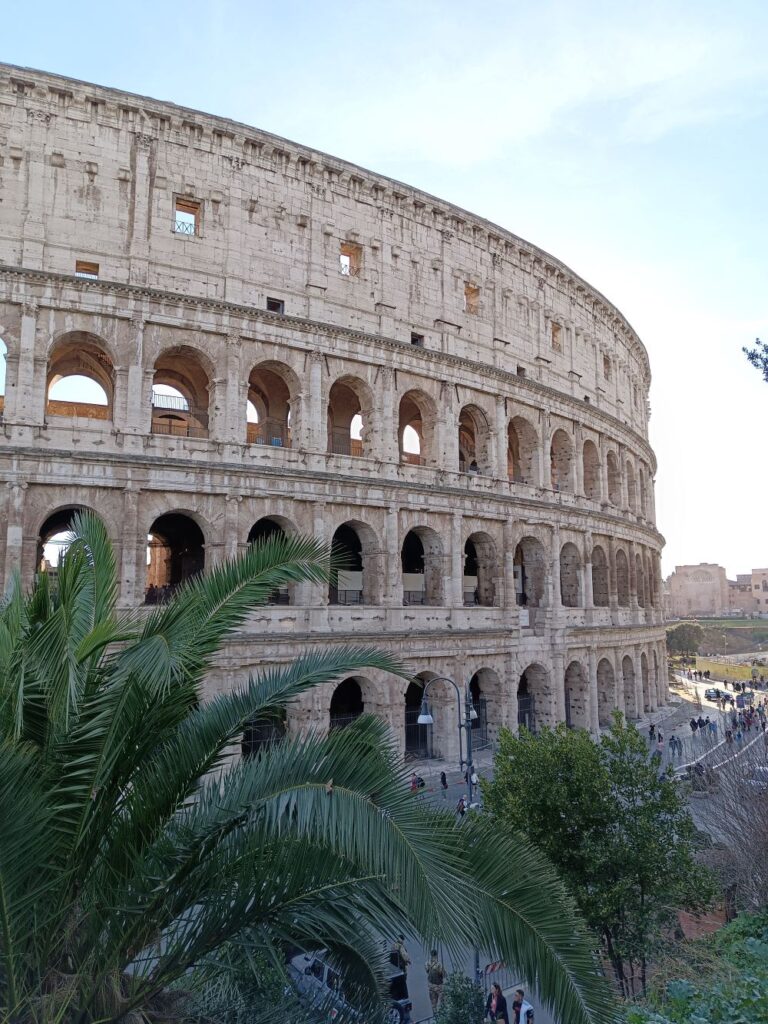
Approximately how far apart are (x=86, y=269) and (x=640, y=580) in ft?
90.6

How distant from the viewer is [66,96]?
19984 mm

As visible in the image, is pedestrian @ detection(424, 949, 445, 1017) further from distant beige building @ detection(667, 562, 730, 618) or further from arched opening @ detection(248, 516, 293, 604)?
distant beige building @ detection(667, 562, 730, 618)

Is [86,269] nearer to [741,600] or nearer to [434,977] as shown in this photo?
[434,977]

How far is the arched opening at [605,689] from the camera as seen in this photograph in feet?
100

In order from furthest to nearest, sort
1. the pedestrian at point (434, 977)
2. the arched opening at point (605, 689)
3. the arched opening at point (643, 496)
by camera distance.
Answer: the arched opening at point (643, 496)
the arched opening at point (605, 689)
the pedestrian at point (434, 977)

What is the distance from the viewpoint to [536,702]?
27047 millimetres

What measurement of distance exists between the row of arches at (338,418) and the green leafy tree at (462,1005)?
50.8 feet

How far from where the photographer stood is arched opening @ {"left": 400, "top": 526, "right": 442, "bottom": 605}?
79.4ft

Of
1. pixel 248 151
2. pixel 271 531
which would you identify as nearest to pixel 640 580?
pixel 271 531

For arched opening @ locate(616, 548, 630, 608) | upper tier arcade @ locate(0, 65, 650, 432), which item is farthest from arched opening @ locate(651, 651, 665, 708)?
upper tier arcade @ locate(0, 65, 650, 432)

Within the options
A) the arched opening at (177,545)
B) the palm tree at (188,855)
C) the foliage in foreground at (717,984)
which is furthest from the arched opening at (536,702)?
the palm tree at (188,855)

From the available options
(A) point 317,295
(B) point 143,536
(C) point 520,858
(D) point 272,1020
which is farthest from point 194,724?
(A) point 317,295

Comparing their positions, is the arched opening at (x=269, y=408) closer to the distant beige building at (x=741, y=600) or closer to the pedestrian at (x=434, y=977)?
the pedestrian at (x=434, y=977)

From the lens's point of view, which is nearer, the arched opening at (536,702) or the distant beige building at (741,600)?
the arched opening at (536,702)
